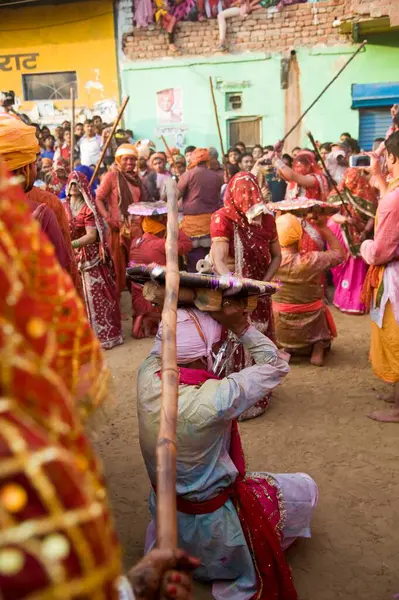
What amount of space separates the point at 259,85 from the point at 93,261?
11.0 metres

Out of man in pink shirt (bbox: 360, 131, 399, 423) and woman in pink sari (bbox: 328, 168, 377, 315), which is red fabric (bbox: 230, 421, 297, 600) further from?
woman in pink sari (bbox: 328, 168, 377, 315)

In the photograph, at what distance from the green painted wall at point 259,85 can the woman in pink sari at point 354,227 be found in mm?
8953

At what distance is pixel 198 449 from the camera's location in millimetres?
2336

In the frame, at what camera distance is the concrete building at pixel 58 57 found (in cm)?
1581

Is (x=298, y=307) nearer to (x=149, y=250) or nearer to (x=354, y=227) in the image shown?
(x=149, y=250)

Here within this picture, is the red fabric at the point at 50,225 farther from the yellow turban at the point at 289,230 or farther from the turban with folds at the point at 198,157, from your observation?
the turban with folds at the point at 198,157

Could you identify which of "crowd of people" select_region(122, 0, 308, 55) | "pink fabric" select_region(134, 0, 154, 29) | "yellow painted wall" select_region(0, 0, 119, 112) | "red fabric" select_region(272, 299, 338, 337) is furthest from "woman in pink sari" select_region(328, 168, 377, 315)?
"yellow painted wall" select_region(0, 0, 119, 112)

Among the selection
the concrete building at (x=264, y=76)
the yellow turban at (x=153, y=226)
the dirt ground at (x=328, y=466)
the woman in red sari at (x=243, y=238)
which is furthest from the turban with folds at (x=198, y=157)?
the concrete building at (x=264, y=76)

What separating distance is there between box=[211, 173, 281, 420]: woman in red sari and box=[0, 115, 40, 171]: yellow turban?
6.81 ft

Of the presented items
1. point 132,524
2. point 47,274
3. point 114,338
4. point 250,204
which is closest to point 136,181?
point 114,338

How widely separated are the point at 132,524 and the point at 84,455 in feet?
8.83

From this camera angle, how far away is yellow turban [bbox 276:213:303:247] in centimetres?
496

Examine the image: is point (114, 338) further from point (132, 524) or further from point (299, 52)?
point (299, 52)

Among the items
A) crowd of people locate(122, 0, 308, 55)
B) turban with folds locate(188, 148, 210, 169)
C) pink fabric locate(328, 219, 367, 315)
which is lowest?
pink fabric locate(328, 219, 367, 315)
